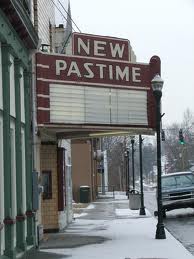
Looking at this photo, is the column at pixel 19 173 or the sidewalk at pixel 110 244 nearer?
the column at pixel 19 173

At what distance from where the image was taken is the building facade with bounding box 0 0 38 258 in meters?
11.9

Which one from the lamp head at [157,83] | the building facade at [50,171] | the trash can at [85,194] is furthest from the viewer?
the trash can at [85,194]

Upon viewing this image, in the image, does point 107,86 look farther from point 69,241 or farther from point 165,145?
point 165,145

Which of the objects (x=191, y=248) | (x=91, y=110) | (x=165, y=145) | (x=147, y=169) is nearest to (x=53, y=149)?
(x=91, y=110)

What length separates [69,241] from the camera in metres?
17.1

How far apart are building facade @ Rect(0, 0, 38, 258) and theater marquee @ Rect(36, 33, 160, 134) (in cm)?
108

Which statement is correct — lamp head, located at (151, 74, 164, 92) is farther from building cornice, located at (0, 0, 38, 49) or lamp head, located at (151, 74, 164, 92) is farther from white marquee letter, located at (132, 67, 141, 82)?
building cornice, located at (0, 0, 38, 49)

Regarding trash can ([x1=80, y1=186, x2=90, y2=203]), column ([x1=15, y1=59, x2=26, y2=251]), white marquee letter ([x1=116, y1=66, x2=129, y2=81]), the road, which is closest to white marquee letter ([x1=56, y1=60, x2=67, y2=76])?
white marquee letter ([x1=116, y1=66, x2=129, y2=81])

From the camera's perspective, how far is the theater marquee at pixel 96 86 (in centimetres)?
1664

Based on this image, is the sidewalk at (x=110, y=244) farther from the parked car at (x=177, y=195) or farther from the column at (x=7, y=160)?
the parked car at (x=177, y=195)

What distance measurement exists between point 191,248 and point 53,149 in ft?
22.6

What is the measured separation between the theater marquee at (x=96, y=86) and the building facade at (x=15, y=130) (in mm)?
1082

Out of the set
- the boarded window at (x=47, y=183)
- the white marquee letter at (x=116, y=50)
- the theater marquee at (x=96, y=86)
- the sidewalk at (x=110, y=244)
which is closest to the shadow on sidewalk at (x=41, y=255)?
the sidewalk at (x=110, y=244)

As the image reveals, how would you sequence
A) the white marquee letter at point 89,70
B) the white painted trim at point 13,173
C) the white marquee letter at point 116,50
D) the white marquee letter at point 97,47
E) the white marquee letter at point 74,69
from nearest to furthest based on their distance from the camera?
1. the white painted trim at point 13,173
2. the white marquee letter at point 74,69
3. the white marquee letter at point 89,70
4. the white marquee letter at point 97,47
5. the white marquee letter at point 116,50
